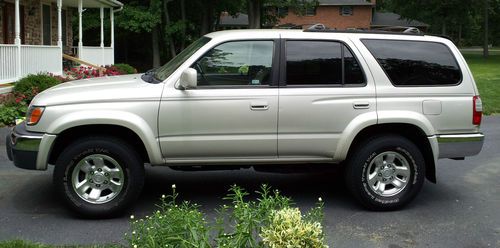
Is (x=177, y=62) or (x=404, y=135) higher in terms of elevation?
(x=177, y=62)

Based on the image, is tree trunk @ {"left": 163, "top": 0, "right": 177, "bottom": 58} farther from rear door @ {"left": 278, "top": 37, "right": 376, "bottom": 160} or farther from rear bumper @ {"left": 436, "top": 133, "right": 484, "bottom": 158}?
rear bumper @ {"left": 436, "top": 133, "right": 484, "bottom": 158}

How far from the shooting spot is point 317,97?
18.3 ft

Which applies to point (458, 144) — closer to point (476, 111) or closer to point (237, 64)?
point (476, 111)

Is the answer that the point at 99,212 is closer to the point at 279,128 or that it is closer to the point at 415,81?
the point at 279,128

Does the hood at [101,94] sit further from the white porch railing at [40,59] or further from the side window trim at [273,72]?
the white porch railing at [40,59]

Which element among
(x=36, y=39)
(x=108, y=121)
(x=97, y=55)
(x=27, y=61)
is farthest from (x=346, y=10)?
(x=108, y=121)

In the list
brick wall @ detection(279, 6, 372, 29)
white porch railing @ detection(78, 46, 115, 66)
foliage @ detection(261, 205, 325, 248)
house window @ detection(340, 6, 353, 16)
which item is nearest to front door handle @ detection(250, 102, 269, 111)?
foliage @ detection(261, 205, 325, 248)

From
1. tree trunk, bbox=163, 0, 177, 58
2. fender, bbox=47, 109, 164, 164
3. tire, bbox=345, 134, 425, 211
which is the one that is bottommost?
tire, bbox=345, 134, 425, 211

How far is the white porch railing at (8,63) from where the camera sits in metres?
13.3

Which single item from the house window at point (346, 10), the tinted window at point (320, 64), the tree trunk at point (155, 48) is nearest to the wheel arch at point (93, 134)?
the tinted window at point (320, 64)

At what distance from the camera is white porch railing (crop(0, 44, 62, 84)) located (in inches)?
529

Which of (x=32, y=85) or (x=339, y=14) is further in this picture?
(x=339, y=14)

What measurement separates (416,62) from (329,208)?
5.84ft

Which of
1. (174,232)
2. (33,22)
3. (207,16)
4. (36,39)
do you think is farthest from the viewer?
(207,16)
